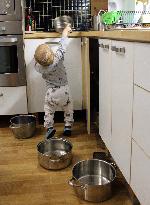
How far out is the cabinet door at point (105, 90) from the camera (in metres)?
1.75

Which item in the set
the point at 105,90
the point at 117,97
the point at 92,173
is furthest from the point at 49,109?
the point at 117,97

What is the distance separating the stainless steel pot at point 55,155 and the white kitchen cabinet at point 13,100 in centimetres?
65

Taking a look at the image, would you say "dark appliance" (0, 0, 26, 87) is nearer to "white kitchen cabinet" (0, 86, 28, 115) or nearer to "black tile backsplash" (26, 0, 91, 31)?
"white kitchen cabinet" (0, 86, 28, 115)

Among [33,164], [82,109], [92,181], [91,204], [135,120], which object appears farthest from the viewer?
[82,109]

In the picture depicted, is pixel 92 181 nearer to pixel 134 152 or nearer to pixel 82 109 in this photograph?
pixel 134 152

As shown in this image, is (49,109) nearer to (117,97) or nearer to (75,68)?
(75,68)

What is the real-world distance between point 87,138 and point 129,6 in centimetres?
126

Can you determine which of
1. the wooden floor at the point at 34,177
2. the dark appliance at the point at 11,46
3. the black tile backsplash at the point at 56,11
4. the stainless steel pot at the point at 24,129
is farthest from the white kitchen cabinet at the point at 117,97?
the black tile backsplash at the point at 56,11

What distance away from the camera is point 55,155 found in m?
1.92

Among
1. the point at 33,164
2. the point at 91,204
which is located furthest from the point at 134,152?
the point at 33,164

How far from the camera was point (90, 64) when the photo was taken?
242 centimetres

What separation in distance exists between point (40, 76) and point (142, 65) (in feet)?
5.19

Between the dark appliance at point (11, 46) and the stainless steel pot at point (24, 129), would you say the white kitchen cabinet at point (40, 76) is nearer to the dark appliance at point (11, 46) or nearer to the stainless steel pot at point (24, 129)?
the dark appliance at point (11, 46)

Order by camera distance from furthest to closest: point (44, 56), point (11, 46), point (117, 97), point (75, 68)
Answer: point (75, 68)
point (11, 46)
point (44, 56)
point (117, 97)
